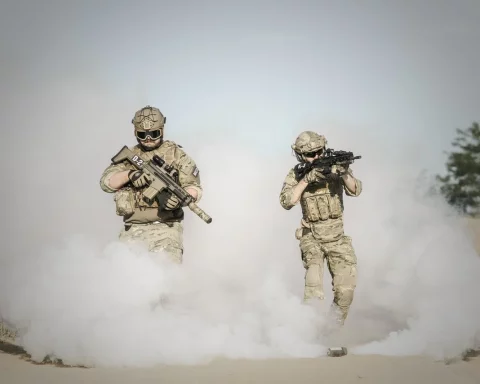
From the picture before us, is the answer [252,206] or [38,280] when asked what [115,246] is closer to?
[38,280]

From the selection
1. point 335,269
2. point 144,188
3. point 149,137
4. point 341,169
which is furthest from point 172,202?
point 335,269

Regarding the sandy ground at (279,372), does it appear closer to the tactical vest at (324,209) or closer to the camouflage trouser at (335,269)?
the camouflage trouser at (335,269)

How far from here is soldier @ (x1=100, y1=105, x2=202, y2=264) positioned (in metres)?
7.10

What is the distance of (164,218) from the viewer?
23.6 feet

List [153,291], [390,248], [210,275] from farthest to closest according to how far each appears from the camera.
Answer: [390,248]
[210,275]
[153,291]

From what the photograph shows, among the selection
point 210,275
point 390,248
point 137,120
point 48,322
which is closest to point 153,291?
point 48,322

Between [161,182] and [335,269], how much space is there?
5.98 feet

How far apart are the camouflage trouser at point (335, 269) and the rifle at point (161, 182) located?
3.54 feet

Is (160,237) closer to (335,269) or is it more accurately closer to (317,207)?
(317,207)

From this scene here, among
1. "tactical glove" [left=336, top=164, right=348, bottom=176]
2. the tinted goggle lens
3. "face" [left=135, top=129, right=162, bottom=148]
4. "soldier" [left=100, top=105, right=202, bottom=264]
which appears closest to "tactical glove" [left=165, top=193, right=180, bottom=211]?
"soldier" [left=100, top=105, right=202, bottom=264]

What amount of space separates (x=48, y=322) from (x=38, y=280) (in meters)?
0.57

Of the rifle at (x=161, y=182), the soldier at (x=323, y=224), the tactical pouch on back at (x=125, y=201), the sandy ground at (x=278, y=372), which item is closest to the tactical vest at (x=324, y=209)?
the soldier at (x=323, y=224)

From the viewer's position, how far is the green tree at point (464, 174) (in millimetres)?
27328

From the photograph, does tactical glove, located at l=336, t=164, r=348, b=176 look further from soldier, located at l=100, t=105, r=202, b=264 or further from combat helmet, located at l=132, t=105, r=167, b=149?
combat helmet, located at l=132, t=105, r=167, b=149
